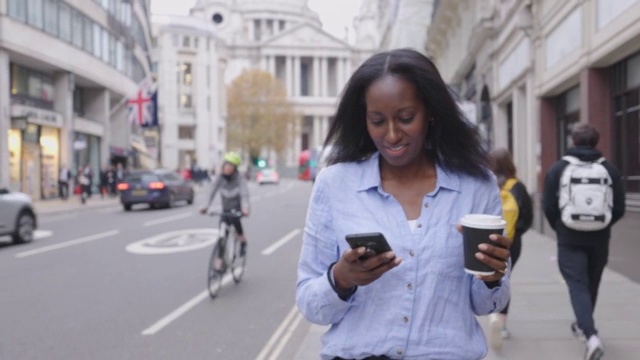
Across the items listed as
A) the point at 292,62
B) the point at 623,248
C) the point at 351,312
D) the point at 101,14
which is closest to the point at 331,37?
the point at 292,62

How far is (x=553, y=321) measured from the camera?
6711mm

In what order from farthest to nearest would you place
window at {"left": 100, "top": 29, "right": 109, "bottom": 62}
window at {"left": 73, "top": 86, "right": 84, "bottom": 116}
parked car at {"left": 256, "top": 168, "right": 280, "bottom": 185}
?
parked car at {"left": 256, "top": 168, "right": 280, "bottom": 185}
window at {"left": 73, "top": 86, "right": 84, "bottom": 116}
window at {"left": 100, "top": 29, "right": 109, "bottom": 62}

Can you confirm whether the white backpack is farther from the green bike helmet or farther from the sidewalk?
the green bike helmet

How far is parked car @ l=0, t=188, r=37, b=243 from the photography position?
1425 cm

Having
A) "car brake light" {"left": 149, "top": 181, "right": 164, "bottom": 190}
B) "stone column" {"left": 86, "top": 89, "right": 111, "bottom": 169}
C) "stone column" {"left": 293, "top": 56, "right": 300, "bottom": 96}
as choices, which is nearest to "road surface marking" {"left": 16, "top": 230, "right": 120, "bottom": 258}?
"car brake light" {"left": 149, "top": 181, "right": 164, "bottom": 190}

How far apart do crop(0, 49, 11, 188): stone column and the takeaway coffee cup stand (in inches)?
1099

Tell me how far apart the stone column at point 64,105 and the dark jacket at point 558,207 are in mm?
31740

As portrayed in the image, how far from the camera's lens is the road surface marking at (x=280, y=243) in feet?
43.7

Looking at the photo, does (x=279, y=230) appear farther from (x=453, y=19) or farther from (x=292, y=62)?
(x=292, y=62)

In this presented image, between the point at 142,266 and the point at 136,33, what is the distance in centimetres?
3990

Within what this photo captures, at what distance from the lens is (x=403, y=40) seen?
169 ft

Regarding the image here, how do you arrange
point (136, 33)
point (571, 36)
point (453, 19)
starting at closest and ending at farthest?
point (571, 36)
point (453, 19)
point (136, 33)

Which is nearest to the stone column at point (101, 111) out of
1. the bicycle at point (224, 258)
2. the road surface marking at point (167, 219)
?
the road surface marking at point (167, 219)

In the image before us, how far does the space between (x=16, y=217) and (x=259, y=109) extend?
70.2 metres
